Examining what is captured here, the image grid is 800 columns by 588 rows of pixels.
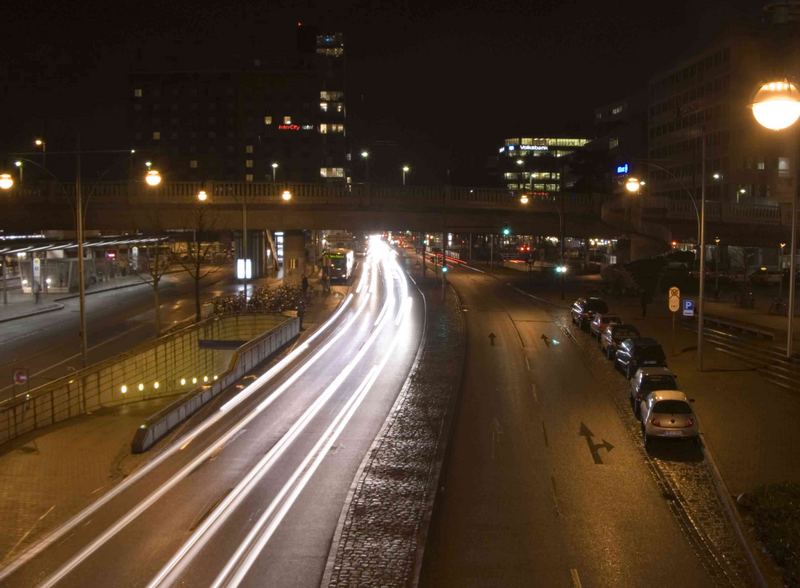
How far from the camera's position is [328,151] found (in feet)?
424

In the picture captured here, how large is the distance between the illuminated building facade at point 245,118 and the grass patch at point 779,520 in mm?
117915

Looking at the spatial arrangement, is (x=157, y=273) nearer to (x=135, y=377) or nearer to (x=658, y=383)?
(x=135, y=377)

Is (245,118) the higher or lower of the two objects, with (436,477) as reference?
higher

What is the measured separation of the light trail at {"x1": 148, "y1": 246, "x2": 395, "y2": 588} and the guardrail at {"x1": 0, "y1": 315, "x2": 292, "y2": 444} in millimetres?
5314

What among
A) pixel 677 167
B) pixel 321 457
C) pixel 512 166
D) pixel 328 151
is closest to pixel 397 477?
pixel 321 457

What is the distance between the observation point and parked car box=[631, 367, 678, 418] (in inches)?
808

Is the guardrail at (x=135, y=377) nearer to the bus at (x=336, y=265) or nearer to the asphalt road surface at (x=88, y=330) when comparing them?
the asphalt road surface at (x=88, y=330)

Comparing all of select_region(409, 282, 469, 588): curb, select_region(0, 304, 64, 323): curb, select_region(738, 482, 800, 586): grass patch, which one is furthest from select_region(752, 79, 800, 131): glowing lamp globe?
select_region(0, 304, 64, 323): curb

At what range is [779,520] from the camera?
1179 cm

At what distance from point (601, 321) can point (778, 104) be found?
26.0m

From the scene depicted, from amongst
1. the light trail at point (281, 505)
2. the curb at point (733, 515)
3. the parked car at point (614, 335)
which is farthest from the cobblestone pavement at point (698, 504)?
the parked car at point (614, 335)

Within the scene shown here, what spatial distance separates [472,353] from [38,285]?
1565 inches

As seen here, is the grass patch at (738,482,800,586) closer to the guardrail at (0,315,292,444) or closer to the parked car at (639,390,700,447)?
the parked car at (639,390,700,447)

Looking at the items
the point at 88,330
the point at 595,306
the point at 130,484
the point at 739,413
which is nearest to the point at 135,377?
the point at 130,484
